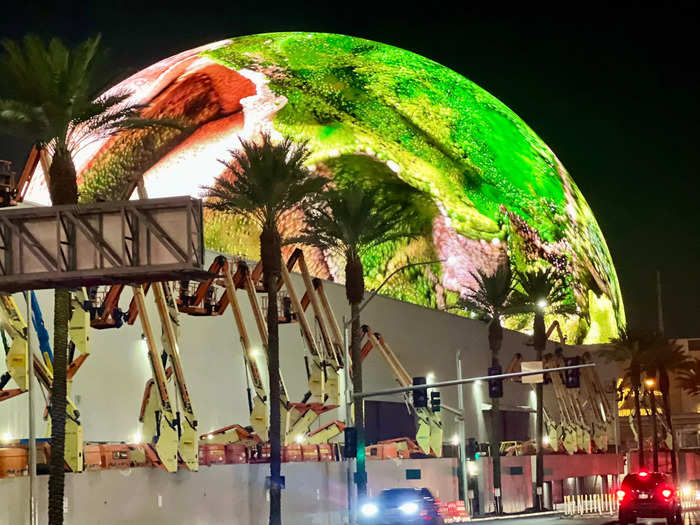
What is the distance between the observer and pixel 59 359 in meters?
32.7

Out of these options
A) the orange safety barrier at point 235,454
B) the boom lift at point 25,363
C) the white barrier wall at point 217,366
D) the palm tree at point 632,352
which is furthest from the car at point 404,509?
the palm tree at point 632,352

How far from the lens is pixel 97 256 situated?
25812mm

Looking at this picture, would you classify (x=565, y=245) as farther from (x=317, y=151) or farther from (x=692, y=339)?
(x=692, y=339)

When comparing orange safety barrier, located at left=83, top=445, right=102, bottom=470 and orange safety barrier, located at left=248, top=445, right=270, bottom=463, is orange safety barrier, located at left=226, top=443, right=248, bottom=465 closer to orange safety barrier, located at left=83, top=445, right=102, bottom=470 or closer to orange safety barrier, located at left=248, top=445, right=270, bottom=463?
orange safety barrier, located at left=248, top=445, right=270, bottom=463

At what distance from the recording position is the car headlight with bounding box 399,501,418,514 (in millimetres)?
40562

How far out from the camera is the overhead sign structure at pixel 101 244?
24891 mm

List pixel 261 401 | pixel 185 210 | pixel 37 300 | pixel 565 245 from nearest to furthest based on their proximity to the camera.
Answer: pixel 185 210 < pixel 37 300 < pixel 261 401 < pixel 565 245

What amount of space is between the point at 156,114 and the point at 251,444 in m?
35.5

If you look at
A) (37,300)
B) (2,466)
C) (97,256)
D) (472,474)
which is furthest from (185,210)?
(472,474)

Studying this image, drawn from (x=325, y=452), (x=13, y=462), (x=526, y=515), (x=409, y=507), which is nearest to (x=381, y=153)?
(x=526, y=515)

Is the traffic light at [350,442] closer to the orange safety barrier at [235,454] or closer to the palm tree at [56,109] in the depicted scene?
the orange safety barrier at [235,454]

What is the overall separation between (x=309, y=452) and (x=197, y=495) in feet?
36.7

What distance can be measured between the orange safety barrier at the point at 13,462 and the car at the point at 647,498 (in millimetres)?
19745

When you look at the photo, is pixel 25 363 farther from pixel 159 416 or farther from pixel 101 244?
pixel 101 244
